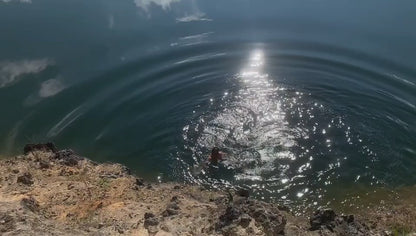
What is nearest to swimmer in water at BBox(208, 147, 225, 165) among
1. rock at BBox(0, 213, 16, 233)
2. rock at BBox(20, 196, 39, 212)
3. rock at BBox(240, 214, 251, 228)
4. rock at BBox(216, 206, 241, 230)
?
rock at BBox(216, 206, 241, 230)

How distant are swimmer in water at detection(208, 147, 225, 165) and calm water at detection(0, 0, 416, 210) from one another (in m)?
0.30

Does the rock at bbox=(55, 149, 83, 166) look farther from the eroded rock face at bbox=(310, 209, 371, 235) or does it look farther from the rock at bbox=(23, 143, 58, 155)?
the eroded rock face at bbox=(310, 209, 371, 235)

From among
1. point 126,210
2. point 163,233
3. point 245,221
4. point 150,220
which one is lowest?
point 163,233

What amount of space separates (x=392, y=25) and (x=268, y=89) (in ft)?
27.5

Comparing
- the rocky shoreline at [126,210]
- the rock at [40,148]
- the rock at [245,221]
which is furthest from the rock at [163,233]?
the rock at [40,148]

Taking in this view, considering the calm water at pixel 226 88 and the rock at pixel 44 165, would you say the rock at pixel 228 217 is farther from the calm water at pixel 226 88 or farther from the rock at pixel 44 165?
the rock at pixel 44 165

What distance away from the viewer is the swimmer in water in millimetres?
15172

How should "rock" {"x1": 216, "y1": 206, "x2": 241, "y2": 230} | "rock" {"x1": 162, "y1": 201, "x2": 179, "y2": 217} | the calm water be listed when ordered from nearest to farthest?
"rock" {"x1": 216, "y1": 206, "x2": 241, "y2": 230}
"rock" {"x1": 162, "y1": 201, "x2": 179, "y2": 217}
the calm water

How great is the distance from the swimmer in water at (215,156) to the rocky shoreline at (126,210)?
1195mm

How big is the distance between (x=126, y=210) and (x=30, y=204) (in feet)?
6.74

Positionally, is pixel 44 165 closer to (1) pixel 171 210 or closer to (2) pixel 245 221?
(1) pixel 171 210

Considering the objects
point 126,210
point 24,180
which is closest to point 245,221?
point 126,210

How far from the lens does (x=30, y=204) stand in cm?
1082

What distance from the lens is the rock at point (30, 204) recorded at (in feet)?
34.8
